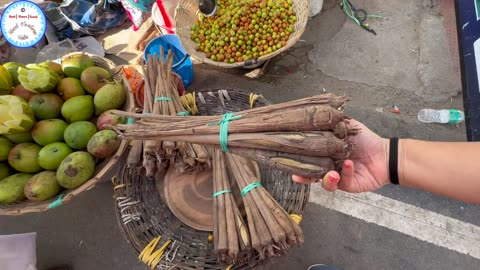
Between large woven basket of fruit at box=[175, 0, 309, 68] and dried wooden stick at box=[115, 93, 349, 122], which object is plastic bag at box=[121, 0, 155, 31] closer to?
large woven basket of fruit at box=[175, 0, 309, 68]

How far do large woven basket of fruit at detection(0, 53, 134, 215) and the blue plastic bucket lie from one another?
28.1 inches

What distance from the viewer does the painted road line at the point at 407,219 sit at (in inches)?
86.5

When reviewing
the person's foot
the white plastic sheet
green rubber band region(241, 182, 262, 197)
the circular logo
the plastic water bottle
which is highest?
the circular logo

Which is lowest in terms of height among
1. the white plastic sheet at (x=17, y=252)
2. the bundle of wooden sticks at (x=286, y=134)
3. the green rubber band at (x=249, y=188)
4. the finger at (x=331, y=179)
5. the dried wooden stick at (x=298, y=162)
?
the white plastic sheet at (x=17, y=252)

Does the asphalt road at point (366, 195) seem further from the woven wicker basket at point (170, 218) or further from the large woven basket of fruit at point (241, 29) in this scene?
the woven wicker basket at point (170, 218)

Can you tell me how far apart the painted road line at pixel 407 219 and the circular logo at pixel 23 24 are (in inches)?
111

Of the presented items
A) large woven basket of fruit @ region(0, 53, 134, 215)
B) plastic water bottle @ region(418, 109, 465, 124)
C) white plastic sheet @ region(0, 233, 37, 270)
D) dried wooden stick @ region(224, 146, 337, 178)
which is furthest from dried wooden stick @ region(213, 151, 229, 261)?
plastic water bottle @ region(418, 109, 465, 124)

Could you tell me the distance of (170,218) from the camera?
6.45 feet

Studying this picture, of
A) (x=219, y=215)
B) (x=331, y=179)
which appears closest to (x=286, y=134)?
(x=331, y=179)

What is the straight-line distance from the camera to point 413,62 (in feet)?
9.57

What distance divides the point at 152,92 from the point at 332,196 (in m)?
1.49

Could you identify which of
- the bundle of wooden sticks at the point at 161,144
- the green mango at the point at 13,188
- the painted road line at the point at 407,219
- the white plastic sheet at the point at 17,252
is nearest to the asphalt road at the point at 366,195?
the painted road line at the point at 407,219

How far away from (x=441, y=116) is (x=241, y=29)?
1751mm

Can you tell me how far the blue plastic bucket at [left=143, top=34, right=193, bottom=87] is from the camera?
2.86m
